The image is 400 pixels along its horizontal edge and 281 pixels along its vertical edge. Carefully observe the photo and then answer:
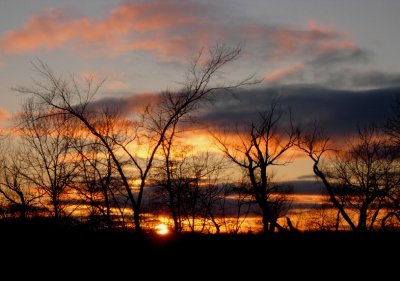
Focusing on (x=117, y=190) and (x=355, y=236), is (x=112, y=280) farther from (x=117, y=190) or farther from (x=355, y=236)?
(x=117, y=190)

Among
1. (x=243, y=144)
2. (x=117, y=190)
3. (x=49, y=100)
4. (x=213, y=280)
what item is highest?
(x=49, y=100)

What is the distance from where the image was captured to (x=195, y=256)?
16.0 m

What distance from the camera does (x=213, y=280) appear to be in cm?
1390

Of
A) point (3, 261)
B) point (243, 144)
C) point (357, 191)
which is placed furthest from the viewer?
point (357, 191)

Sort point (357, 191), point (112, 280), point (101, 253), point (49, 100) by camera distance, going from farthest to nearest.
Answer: point (357, 191) < point (49, 100) < point (101, 253) < point (112, 280)

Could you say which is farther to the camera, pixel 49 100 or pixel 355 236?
pixel 49 100

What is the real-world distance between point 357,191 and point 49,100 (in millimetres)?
28393

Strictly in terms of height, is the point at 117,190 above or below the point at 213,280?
above

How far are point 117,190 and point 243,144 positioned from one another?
1124 centimetres

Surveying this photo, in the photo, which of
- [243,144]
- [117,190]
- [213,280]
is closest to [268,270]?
[213,280]

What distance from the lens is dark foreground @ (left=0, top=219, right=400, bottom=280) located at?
1445 cm

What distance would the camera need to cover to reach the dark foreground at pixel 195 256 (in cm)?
1445

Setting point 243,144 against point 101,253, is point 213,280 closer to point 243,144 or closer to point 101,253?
point 101,253

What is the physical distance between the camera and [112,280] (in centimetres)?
1386
